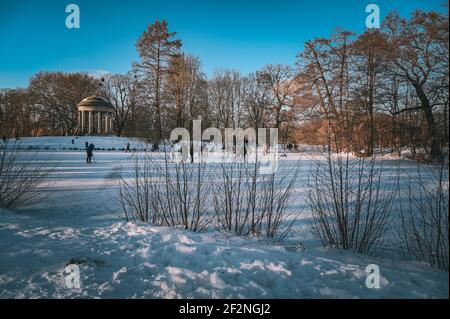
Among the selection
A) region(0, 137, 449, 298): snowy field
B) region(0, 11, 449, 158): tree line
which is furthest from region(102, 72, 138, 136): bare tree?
region(0, 137, 449, 298): snowy field

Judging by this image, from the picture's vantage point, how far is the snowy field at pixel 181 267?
2654 mm

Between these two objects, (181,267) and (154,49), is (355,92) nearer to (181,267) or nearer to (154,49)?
(181,267)

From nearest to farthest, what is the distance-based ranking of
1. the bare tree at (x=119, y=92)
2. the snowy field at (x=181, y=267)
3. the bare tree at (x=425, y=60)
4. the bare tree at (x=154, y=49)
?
the snowy field at (x=181, y=267) → the bare tree at (x=425, y=60) → the bare tree at (x=154, y=49) → the bare tree at (x=119, y=92)

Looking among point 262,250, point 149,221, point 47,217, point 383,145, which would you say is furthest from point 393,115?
point 47,217

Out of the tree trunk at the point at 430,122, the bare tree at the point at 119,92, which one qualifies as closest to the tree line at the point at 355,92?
the tree trunk at the point at 430,122

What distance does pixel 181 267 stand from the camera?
3.18 metres

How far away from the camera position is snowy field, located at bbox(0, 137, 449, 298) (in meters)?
2.65

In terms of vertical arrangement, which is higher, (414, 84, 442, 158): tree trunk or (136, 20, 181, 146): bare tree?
(136, 20, 181, 146): bare tree

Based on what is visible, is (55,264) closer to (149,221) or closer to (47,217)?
(149,221)

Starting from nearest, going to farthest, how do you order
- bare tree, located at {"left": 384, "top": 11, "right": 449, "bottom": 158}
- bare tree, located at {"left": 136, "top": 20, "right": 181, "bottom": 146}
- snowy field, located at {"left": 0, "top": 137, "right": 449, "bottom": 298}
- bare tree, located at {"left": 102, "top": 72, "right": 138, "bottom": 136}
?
snowy field, located at {"left": 0, "top": 137, "right": 449, "bottom": 298}
bare tree, located at {"left": 384, "top": 11, "right": 449, "bottom": 158}
bare tree, located at {"left": 136, "top": 20, "right": 181, "bottom": 146}
bare tree, located at {"left": 102, "top": 72, "right": 138, "bottom": 136}

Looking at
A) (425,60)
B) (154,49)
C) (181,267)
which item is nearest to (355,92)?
(425,60)

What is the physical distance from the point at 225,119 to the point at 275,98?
8.96 m

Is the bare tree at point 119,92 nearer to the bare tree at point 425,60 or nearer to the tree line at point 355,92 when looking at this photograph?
the tree line at point 355,92

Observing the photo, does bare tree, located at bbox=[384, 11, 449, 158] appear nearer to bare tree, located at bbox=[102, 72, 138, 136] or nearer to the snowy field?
the snowy field
